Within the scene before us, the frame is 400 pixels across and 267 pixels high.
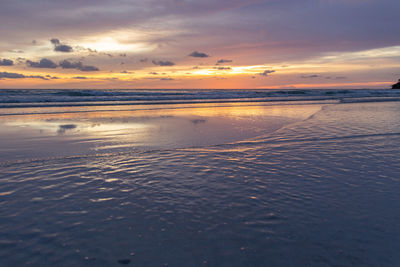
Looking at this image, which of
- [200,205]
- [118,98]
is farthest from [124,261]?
[118,98]

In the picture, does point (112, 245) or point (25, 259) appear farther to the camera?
point (112, 245)

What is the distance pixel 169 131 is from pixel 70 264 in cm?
936

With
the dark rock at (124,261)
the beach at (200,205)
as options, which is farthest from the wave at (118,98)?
the dark rock at (124,261)

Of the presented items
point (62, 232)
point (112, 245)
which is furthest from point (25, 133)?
point (112, 245)

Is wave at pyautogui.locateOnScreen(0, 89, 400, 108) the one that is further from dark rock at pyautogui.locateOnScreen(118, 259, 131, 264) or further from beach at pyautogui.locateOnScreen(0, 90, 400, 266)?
dark rock at pyautogui.locateOnScreen(118, 259, 131, 264)

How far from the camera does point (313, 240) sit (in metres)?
3.48

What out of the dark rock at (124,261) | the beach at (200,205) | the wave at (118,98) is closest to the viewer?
the dark rock at (124,261)

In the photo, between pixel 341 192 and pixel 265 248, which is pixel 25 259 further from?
pixel 341 192

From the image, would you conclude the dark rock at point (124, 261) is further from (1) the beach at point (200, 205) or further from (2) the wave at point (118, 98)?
(2) the wave at point (118, 98)

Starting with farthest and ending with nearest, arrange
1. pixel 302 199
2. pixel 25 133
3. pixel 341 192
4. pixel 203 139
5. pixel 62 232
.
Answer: pixel 25 133, pixel 203 139, pixel 341 192, pixel 302 199, pixel 62 232

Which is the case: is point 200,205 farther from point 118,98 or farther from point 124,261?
point 118,98

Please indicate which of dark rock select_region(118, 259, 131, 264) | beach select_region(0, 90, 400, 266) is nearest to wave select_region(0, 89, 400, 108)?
beach select_region(0, 90, 400, 266)

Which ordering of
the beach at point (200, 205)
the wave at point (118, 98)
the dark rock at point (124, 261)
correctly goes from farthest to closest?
1. the wave at point (118, 98)
2. the beach at point (200, 205)
3. the dark rock at point (124, 261)

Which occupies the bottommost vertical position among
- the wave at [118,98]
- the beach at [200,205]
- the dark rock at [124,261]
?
the dark rock at [124,261]
